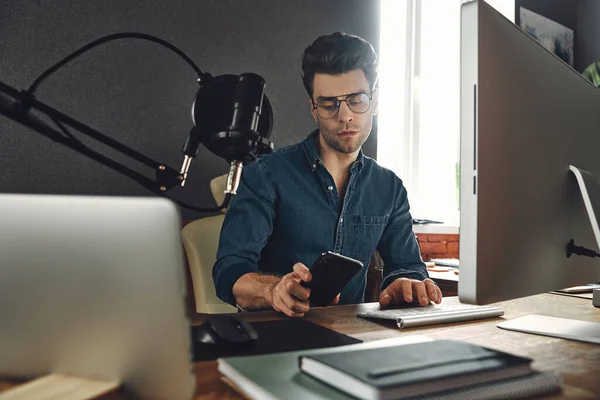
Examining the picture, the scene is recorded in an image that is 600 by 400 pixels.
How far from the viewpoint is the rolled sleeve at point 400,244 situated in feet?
5.86

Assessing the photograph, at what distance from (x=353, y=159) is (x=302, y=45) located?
4.23ft

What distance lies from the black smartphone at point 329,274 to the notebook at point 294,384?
0.32 meters

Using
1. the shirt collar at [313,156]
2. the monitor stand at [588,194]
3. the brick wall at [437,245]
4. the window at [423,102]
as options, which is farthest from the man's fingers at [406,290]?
the window at [423,102]

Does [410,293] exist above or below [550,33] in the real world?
below

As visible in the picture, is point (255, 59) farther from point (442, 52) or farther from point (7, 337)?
point (7, 337)

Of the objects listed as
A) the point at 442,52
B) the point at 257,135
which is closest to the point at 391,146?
the point at 442,52

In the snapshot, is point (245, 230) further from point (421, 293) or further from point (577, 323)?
point (577, 323)

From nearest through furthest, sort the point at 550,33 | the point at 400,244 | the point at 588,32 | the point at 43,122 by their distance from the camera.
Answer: the point at 43,122
the point at 400,244
the point at 550,33
the point at 588,32

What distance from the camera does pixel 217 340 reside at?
88 cm

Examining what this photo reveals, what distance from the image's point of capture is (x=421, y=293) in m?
1.32

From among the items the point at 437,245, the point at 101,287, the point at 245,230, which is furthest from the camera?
the point at 437,245

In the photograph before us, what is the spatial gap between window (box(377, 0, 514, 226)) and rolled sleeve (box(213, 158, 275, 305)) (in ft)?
6.99

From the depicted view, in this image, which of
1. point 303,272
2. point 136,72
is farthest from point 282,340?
point 136,72

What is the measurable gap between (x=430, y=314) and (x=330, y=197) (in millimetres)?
675
